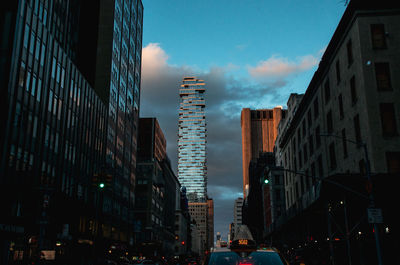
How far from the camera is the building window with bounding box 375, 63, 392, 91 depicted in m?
33.4

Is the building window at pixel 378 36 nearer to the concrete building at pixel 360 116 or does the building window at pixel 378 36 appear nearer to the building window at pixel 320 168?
the concrete building at pixel 360 116

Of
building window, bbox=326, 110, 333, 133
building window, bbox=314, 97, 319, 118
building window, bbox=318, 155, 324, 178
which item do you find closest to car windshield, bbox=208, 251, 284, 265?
building window, bbox=326, 110, 333, 133

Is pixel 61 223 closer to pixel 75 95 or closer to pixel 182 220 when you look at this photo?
pixel 75 95

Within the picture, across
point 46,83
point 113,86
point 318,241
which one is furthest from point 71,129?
point 318,241

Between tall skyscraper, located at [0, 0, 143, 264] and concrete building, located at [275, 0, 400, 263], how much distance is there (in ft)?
57.4

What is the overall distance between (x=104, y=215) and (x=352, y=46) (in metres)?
49.9

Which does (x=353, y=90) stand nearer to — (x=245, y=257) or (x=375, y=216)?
(x=375, y=216)

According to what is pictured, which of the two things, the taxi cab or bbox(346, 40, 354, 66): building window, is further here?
bbox(346, 40, 354, 66): building window

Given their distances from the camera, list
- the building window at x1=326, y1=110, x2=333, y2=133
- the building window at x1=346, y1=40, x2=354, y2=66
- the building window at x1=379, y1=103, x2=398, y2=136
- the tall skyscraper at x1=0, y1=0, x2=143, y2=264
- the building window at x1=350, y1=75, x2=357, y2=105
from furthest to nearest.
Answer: the building window at x1=326, y1=110, x2=333, y2=133
the tall skyscraper at x1=0, y1=0, x2=143, y2=264
the building window at x1=346, y1=40, x2=354, y2=66
the building window at x1=350, y1=75, x2=357, y2=105
the building window at x1=379, y1=103, x2=398, y2=136

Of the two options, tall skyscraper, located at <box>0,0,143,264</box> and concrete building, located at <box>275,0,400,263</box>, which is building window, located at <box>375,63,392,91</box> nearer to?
concrete building, located at <box>275,0,400,263</box>

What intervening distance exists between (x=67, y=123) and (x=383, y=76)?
39179 mm

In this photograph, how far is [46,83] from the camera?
47375 millimetres

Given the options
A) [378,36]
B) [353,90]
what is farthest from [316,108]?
[378,36]

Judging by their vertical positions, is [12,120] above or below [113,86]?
below
